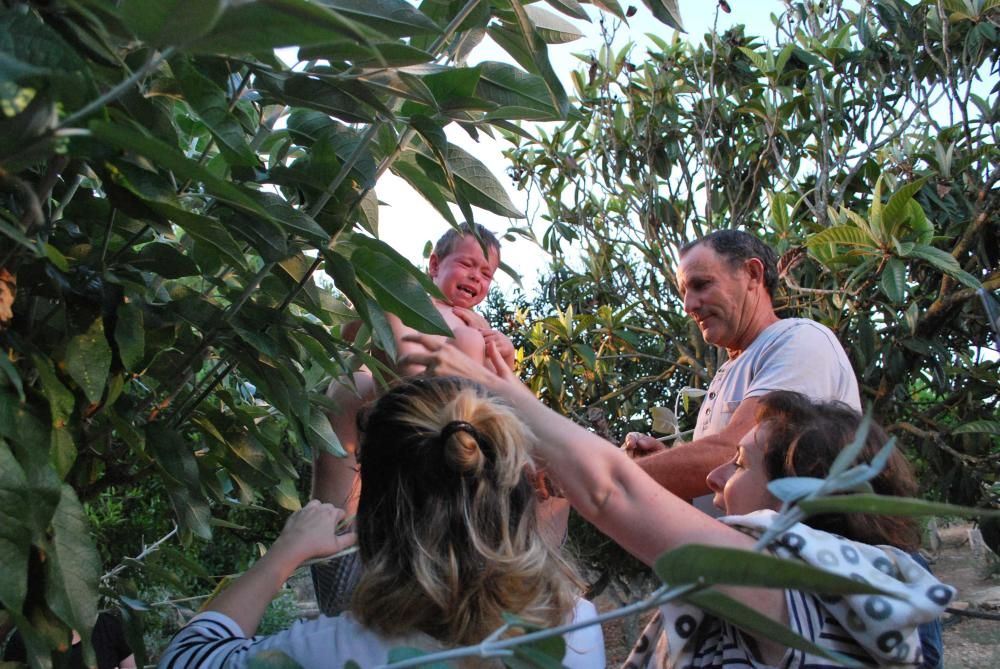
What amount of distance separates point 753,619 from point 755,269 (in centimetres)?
281

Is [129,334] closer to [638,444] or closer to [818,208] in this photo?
[638,444]

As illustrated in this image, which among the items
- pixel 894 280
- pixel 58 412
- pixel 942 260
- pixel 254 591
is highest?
pixel 942 260

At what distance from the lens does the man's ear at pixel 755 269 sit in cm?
324

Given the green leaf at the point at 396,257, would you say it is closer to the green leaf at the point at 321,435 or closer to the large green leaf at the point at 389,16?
the large green leaf at the point at 389,16

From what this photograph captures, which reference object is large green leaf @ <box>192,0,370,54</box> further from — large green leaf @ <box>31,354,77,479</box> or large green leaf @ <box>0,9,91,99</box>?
large green leaf @ <box>31,354,77,479</box>

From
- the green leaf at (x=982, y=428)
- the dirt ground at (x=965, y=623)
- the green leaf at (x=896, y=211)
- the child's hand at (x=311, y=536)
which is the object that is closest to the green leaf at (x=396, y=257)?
the child's hand at (x=311, y=536)

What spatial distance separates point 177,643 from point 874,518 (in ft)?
3.78

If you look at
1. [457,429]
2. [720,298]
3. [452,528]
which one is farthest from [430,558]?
[720,298]

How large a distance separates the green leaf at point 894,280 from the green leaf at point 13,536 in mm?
3520

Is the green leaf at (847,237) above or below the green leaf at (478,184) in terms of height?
above

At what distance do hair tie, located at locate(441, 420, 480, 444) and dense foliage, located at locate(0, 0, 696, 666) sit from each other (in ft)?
0.70

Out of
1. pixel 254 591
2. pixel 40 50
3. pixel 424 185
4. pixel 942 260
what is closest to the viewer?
pixel 40 50

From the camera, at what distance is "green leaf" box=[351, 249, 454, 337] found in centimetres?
129

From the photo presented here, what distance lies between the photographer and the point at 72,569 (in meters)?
1.08
